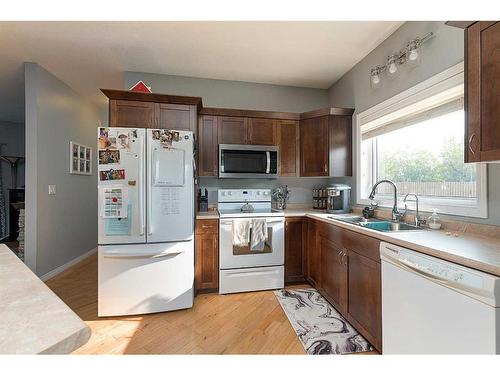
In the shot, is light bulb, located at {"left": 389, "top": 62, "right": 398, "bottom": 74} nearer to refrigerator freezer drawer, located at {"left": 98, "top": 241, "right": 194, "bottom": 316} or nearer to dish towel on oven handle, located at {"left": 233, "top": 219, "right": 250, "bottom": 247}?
dish towel on oven handle, located at {"left": 233, "top": 219, "right": 250, "bottom": 247}

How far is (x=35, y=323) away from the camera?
56 cm

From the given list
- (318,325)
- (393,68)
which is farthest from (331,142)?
(318,325)

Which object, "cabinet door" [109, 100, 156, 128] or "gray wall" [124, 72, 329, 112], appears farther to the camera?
"gray wall" [124, 72, 329, 112]

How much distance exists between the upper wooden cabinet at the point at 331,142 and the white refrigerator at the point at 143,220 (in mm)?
1643

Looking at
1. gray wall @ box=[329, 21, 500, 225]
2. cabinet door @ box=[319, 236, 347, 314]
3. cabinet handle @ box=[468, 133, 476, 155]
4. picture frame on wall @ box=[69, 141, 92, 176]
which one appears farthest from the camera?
picture frame on wall @ box=[69, 141, 92, 176]

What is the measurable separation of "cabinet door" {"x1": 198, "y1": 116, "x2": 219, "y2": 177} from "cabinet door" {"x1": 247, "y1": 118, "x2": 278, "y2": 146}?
46 cm

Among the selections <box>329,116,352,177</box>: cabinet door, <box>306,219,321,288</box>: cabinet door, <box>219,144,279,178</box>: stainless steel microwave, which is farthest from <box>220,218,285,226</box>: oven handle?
<box>329,116,352,177</box>: cabinet door

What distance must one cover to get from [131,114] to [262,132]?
155 centimetres

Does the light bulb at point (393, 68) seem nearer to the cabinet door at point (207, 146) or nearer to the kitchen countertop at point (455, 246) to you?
the kitchen countertop at point (455, 246)

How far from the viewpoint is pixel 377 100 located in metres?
2.46

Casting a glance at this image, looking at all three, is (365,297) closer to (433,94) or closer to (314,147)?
(433,94)

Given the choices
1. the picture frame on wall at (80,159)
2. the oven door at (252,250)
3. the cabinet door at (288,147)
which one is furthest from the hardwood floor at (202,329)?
the picture frame on wall at (80,159)

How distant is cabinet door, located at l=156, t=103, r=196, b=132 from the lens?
2555 mm
